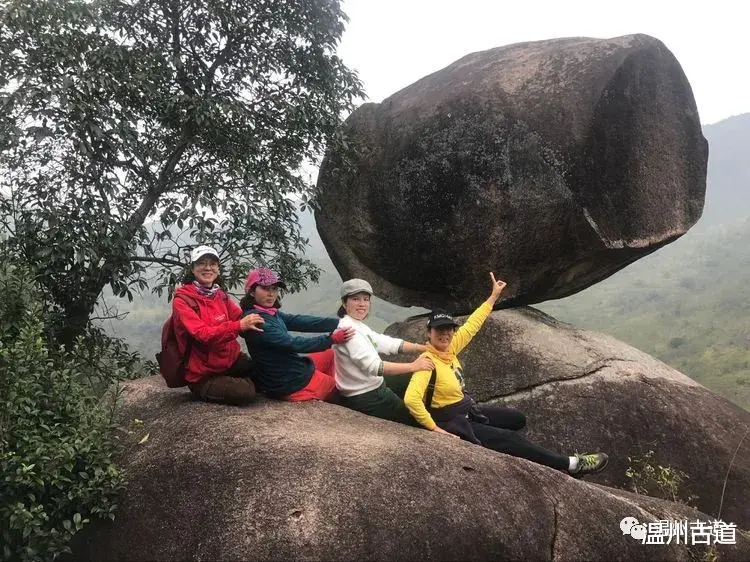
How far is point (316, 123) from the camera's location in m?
9.87

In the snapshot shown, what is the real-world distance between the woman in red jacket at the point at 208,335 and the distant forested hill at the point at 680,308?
16593 mm

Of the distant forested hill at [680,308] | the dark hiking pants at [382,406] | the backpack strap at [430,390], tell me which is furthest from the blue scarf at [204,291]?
the distant forested hill at [680,308]

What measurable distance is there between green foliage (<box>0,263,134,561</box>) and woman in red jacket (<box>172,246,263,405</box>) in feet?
2.86

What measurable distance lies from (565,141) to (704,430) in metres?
4.67

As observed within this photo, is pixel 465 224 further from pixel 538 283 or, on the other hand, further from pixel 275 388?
pixel 275 388

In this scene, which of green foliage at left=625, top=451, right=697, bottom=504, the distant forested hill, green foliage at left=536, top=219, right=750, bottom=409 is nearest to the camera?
green foliage at left=625, top=451, right=697, bottom=504

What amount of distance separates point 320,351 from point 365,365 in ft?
1.77

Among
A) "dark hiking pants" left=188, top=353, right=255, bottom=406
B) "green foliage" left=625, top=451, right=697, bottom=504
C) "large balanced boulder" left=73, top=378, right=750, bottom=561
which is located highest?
"dark hiking pants" left=188, top=353, right=255, bottom=406

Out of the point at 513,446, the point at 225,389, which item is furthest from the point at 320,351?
the point at 513,446

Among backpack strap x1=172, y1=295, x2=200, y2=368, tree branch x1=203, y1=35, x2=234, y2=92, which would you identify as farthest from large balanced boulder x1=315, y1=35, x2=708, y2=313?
backpack strap x1=172, y1=295, x2=200, y2=368

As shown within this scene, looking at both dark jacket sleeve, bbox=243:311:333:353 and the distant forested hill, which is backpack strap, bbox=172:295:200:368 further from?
the distant forested hill

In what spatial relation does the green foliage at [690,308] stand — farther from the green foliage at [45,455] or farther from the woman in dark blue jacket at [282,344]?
the green foliage at [45,455]

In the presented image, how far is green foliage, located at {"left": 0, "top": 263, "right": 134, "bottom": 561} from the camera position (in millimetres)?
4266

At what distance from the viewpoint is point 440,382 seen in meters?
5.70
